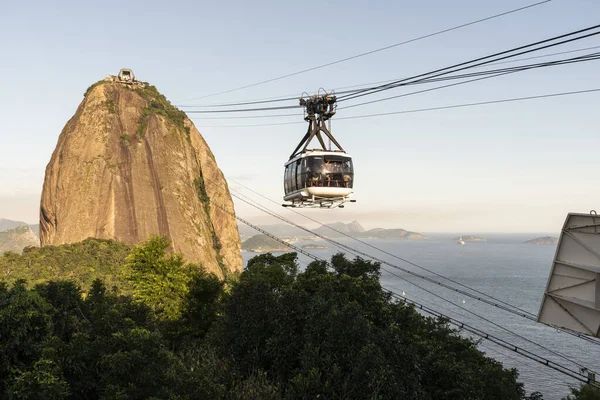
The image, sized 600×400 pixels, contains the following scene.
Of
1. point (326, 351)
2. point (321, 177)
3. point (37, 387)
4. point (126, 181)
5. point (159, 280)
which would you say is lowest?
point (326, 351)

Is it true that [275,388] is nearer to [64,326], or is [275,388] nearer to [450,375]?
[64,326]

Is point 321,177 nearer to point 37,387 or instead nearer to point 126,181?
point 37,387

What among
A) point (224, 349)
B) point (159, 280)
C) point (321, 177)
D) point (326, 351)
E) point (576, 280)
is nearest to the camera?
point (576, 280)

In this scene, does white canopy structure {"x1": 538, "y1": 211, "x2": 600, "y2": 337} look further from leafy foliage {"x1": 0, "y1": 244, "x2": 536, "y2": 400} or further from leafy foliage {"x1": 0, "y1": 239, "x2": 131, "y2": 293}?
leafy foliage {"x1": 0, "y1": 239, "x2": 131, "y2": 293}

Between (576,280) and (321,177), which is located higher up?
(321,177)

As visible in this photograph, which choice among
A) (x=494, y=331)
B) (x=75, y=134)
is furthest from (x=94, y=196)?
(x=494, y=331)

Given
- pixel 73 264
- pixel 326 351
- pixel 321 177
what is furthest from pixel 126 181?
pixel 326 351

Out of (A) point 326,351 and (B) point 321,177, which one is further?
(B) point 321,177

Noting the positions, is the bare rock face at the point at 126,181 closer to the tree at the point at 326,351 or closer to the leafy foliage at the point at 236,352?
the leafy foliage at the point at 236,352
